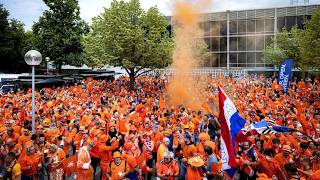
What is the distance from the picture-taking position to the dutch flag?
601 cm

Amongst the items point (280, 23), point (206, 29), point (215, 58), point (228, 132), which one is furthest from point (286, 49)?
point (228, 132)

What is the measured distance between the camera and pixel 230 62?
1938 inches

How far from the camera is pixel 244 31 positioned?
47.8 meters

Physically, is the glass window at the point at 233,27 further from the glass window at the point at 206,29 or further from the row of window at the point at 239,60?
the glass window at the point at 206,29

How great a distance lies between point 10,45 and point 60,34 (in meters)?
8.95

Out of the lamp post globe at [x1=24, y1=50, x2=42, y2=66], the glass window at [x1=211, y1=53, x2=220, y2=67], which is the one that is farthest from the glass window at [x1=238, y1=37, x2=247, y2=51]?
the lamp post globe at [x1=24, y1=50, x2=42, y2=66]

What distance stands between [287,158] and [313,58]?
1875 cm

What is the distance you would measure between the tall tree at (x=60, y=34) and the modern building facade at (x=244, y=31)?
16.8 metres

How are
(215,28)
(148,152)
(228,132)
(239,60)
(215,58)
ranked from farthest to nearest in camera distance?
(215,28) < (215,58) < (239,60) < (148,152) < (228,132)

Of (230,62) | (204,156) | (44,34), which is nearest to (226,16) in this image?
(230,62)

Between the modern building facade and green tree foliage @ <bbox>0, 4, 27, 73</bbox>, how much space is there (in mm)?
26377

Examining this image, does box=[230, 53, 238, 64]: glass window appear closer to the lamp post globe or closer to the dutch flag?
the lamp post globe

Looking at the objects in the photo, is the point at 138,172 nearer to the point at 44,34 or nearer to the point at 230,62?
the point at 44,34

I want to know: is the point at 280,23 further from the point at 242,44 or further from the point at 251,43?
the point at 242,44
